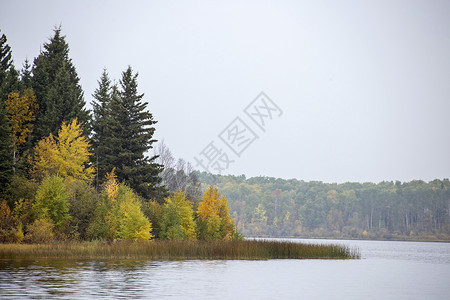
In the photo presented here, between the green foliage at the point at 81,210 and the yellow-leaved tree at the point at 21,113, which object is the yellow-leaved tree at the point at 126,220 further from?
the yellow-leaved tree at the point at 21,113

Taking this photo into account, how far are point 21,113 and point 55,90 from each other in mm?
4756

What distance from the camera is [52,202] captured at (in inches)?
1842

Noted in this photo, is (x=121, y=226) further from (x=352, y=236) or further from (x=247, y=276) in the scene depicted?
A: (x=352, y=236)

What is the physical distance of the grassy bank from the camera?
39438 mm

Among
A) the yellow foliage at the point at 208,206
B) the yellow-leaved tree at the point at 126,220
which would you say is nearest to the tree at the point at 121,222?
the yellow-leaved tree at the point at 126,220

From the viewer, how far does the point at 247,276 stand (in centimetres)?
3306

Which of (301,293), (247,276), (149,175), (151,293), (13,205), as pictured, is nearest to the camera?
(151,293)

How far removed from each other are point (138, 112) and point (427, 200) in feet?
455

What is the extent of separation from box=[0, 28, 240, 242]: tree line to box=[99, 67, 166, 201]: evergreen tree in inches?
4.9

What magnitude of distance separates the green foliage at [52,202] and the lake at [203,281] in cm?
1025

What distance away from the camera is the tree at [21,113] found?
61.1 meters

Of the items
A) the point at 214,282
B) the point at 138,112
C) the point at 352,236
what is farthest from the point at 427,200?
the point at 214,282

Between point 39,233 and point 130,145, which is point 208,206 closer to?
point 130,145

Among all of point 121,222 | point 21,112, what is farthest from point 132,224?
point 21,112
